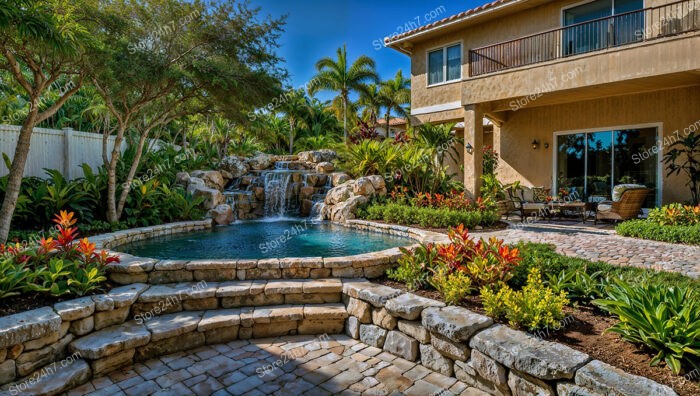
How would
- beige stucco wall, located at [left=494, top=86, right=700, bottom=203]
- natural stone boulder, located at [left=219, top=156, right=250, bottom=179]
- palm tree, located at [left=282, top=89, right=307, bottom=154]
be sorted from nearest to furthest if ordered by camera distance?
beige stucco wall, located at [left=494, top=86, right=700, bottom=203] → natural stone boulder, located at [left=219, top=156, right=250, bottom=179] → palm tree, located at [left=282, top=89, right=307, bottom=154]

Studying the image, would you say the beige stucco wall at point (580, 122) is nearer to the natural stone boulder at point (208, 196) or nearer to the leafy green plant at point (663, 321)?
the leafy green plant at point (663, 321)

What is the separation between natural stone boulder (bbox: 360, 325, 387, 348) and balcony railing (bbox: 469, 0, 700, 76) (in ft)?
29.7

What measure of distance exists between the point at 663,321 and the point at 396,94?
72.3 feet

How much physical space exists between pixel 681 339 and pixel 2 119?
50.0ft

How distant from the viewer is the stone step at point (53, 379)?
3.10 meters

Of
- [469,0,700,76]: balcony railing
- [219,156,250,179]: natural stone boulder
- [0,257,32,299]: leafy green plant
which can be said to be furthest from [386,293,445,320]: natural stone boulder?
[219,156,250,179]: natural stone boulder

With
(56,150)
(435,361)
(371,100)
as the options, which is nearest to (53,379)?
(435,361)

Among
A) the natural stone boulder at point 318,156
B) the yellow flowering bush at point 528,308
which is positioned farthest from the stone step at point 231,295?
the natural stone boulder at point 318,156

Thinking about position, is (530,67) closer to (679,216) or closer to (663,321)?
(679,216)

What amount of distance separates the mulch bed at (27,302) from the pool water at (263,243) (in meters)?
2.18

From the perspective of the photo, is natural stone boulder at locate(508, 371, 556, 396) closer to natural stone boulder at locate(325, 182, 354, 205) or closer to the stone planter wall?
the stone planter wall

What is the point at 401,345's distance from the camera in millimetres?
3938

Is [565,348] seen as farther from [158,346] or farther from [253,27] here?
[253,27]

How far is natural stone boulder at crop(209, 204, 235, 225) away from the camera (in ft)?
35.8
